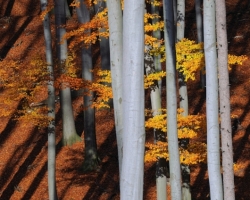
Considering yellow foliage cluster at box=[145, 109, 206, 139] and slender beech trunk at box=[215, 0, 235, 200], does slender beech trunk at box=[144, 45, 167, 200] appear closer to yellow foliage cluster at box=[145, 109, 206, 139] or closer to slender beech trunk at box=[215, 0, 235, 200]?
yellow foliage cluster at box=[145, 109, 206, 139]

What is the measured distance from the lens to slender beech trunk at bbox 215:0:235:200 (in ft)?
38.3

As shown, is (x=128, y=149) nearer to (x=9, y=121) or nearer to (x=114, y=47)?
(x=114, y=47)

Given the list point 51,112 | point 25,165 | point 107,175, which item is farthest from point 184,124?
point 25,165

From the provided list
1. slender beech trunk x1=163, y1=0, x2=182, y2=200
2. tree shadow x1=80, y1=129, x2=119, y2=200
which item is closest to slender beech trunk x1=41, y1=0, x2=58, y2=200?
tree shadow x1=80, y1=129, x2=119, y2=200

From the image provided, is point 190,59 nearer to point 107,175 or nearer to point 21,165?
point 107,175

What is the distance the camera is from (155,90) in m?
15.1

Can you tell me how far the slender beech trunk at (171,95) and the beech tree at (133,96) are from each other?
17.2 ft

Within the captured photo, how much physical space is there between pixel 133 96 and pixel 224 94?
543 centimetres

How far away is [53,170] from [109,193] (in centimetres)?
280

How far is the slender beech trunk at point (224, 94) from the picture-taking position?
38.3ft

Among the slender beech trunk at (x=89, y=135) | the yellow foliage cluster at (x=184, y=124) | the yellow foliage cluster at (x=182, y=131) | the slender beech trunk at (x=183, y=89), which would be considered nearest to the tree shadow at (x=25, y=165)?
the slender beech trunk at (x=89, y=135)

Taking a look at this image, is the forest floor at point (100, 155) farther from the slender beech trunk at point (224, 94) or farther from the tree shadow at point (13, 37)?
the slender beech trunk at point (224, 94)

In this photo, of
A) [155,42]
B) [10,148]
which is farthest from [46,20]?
[10,148]

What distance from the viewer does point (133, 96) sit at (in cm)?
672
